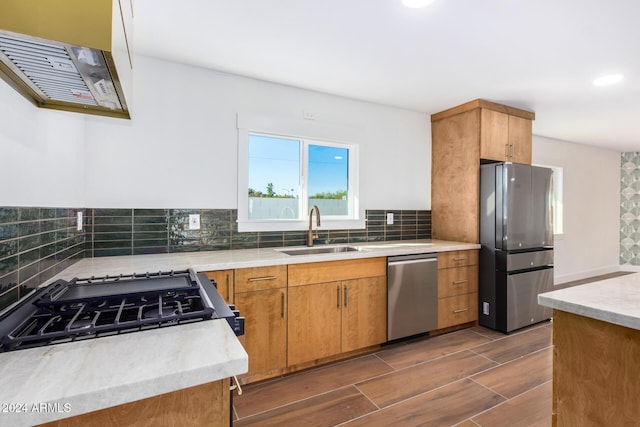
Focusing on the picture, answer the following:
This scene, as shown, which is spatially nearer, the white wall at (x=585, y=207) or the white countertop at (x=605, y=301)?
the white countertop at (x=605, y=301)

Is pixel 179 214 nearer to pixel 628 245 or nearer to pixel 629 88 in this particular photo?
pixel 629 88

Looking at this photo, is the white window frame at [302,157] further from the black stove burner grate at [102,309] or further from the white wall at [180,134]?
the black stove burner grate at [102,309]

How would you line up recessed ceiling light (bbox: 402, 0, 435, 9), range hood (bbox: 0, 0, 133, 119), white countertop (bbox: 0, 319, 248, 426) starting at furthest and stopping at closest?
recessed ceiling light (bbox: 402, 0, 435, 9)
range hood (bbox: 0, 0, 133, 119)
white countertop (bbox: 0, 319, 248, 426)

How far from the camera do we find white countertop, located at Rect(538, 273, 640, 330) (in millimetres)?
998

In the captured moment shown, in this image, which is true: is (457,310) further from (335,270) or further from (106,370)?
(106,370)

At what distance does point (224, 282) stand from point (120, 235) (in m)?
0.91

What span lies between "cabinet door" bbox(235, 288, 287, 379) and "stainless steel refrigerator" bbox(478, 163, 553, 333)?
216 centimetres

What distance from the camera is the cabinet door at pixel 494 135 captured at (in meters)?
3.22

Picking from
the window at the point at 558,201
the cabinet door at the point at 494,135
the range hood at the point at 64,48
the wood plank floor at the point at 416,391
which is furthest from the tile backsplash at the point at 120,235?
the window at the point at 558,201

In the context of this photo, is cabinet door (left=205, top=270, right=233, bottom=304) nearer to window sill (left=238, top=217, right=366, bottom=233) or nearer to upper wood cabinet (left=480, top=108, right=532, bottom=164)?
window sill (left=238, top=217, right=366, bottom=233)

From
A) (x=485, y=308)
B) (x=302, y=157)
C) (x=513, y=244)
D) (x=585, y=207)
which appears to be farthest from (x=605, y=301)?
(x=585, y=207)

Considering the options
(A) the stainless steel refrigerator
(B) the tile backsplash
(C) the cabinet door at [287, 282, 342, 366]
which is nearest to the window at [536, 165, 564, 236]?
(A) the stainless steel refrigerator

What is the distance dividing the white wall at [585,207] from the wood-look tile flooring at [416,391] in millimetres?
3230

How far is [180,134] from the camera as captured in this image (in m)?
2.45
